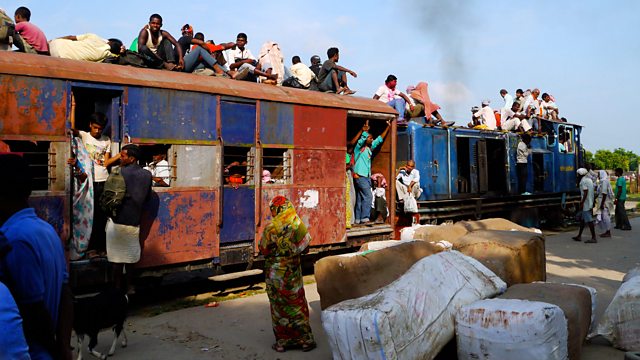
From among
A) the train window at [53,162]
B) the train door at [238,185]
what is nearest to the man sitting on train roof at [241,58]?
the train door at [238,185]

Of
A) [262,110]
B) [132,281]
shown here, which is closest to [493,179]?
[262,110]

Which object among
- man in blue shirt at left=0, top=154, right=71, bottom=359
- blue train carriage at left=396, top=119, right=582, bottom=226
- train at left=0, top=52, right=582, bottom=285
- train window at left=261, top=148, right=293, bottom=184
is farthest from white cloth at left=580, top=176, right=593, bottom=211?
man in blue shirt at left=0, top=154, right=71, bottom=359

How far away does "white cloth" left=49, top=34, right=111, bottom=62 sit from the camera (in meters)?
6.60

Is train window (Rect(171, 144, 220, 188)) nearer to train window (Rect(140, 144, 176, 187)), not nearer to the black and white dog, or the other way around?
train window (Rect(140, 144, 176, 187))

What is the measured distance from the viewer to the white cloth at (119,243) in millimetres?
5934

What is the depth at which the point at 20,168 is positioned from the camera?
2.20 m

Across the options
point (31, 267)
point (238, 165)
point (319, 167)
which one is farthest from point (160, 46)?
point (31, 267)

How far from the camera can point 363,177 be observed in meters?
9.59

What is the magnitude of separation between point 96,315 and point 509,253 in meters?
3.99

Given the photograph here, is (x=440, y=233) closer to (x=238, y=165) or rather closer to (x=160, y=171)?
(x=238, y=165)

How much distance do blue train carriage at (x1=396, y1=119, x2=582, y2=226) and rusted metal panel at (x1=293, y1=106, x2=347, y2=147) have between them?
2.67 metres

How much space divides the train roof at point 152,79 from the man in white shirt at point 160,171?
91cm

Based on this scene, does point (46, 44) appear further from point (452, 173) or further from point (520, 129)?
Answer: point (520, 129)

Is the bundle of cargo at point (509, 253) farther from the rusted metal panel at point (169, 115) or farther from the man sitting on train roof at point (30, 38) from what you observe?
the man sitting on train roof at point (30, 38)
